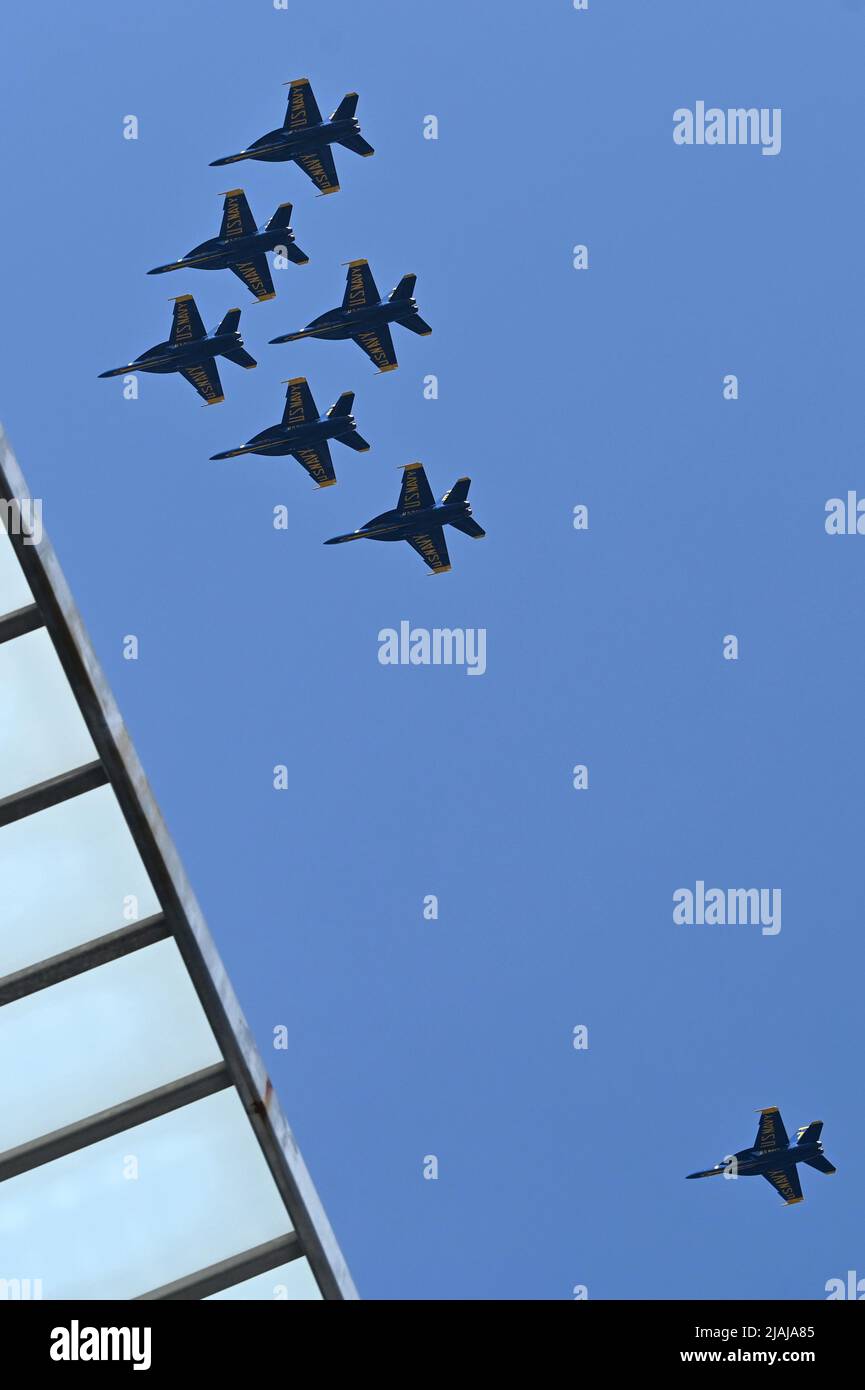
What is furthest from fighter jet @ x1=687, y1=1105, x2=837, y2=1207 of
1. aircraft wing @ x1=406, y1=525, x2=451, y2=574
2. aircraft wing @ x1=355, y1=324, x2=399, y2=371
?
aircraft wing @ x1=355, y1=324, x2=399, y2=371

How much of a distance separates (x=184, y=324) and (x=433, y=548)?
34.1 feet

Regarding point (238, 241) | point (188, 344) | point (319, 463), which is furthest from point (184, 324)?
point (319, 463)

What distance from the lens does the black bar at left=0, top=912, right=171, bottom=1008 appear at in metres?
9.91

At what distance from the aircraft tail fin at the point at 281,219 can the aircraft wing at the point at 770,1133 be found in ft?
100

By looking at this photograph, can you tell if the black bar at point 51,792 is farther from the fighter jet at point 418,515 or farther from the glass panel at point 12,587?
the fighter jet at point 418,515

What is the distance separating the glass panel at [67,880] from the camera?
9.84 meters

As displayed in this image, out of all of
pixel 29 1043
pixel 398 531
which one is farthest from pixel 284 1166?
pixel 398 531

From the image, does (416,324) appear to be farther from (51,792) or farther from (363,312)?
(51,792)

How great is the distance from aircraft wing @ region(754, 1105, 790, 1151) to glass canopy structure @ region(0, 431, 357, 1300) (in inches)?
1676

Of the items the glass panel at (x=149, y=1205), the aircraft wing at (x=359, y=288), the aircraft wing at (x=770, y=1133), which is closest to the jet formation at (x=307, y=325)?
the aircraft wing at (x=359, y=288)

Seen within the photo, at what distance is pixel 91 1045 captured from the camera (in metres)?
10.1

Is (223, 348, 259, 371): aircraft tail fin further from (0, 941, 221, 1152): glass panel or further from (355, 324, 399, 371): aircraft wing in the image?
(0, 941, 221, 1152): glass panel

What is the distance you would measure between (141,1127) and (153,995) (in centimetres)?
82
